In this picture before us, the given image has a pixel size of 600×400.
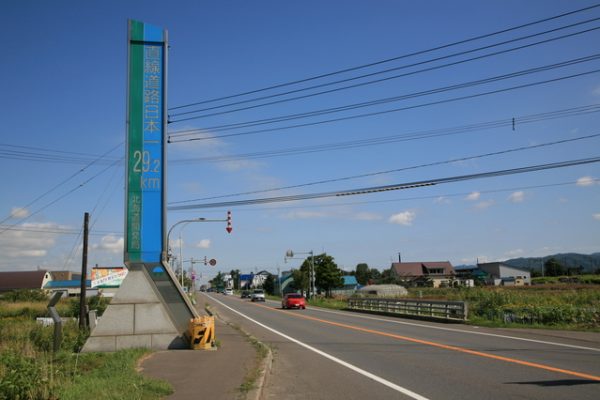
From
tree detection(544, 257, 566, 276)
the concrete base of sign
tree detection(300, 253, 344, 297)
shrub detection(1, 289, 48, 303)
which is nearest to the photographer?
the concrete base of sign

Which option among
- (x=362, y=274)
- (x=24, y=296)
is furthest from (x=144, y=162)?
(x=362, y=274)

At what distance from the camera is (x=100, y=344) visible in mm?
14234

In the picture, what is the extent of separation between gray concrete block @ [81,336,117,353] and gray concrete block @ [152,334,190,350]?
109cm

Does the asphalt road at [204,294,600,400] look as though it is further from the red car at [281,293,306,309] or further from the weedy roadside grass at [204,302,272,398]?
the red car at [281,293,306,309]

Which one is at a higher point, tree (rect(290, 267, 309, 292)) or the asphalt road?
the asphalt road

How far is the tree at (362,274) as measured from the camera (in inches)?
6945

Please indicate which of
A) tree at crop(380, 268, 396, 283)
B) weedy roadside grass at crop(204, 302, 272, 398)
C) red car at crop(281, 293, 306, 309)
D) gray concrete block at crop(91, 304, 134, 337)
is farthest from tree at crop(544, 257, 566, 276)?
gray concrete block at crop(91, 304, 134, 337)

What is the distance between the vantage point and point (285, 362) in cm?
1260

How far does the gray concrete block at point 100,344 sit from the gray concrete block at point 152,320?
2.22 ft

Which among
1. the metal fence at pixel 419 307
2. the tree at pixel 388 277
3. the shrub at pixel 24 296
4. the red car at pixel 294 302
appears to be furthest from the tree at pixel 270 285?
the metal fence at pixel 419 307

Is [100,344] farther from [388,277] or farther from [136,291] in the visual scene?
[388,277]

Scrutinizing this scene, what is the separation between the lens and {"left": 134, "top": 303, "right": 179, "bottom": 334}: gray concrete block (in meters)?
14.6

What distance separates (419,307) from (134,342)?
1865 centimetres

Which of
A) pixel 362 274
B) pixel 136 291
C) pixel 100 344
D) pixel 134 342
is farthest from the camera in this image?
pixel 362 274
